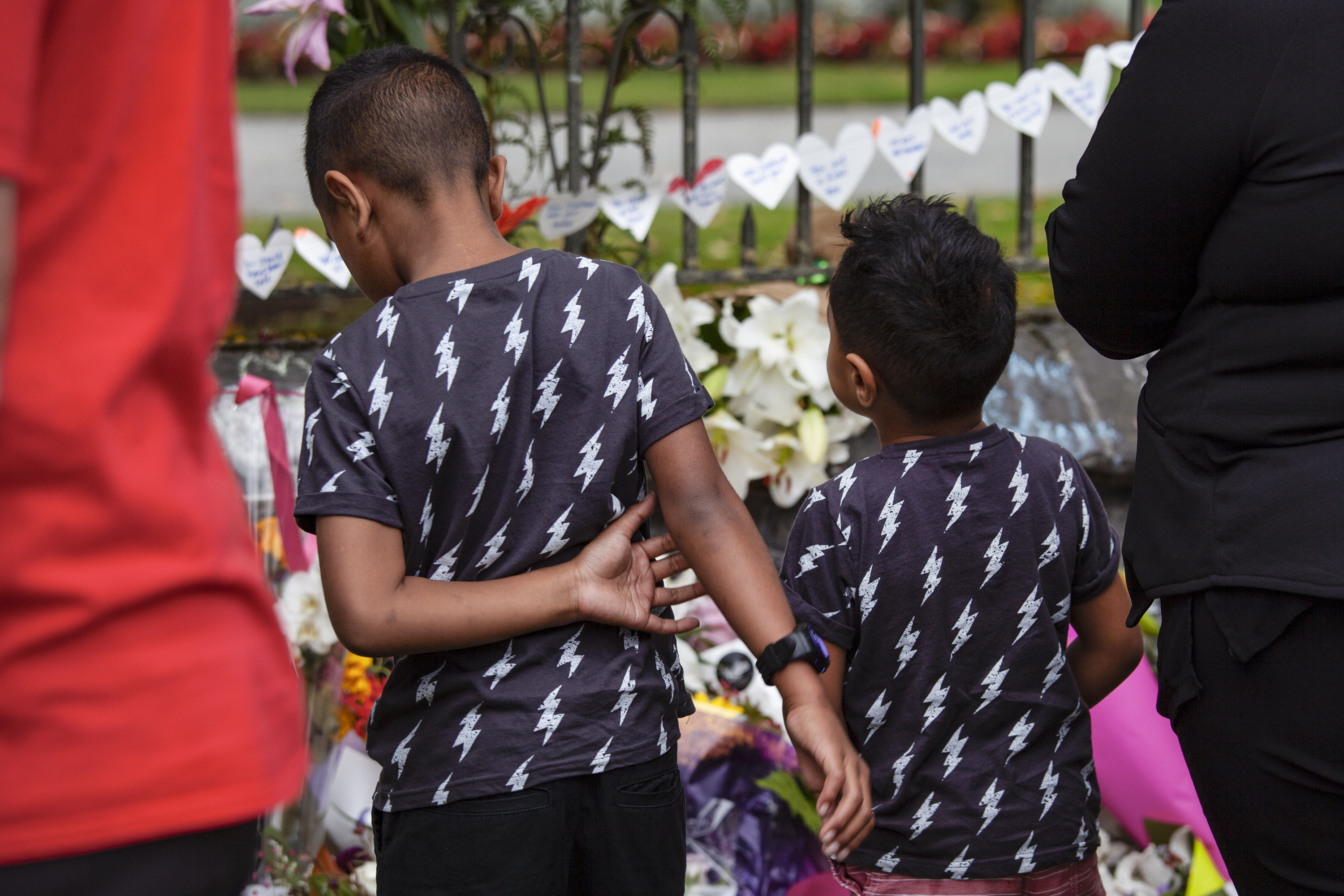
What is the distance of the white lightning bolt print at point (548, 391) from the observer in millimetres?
1462

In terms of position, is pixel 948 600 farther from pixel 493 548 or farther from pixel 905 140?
pixel 905 140

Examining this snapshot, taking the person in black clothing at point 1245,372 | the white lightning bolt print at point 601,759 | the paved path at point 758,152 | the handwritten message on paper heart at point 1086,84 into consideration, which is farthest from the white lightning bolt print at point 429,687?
the paved path at point 758,152

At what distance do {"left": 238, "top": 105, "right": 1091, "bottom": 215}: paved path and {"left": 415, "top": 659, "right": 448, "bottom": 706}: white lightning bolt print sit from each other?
4.34 meters

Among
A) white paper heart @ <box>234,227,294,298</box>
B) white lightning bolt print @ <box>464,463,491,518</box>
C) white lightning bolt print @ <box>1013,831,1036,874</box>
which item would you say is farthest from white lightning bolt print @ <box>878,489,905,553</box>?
white paper heart @ <box>234,227,294,298</box>

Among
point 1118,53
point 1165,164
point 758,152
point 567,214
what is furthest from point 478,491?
point 758,152

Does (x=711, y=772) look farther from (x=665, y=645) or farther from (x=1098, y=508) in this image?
(x=1098, y=508)

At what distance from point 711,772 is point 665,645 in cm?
83

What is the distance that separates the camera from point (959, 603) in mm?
1626

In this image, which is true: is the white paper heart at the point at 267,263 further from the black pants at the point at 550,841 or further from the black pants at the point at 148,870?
the black pants at the point at 148,870

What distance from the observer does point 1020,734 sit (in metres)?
1.63

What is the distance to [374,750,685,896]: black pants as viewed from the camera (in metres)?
1.44

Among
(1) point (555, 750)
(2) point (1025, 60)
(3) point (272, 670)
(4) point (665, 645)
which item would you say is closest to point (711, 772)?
(4) point (665, 645)

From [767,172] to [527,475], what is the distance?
1706mm

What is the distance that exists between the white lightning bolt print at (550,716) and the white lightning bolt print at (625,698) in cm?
6
